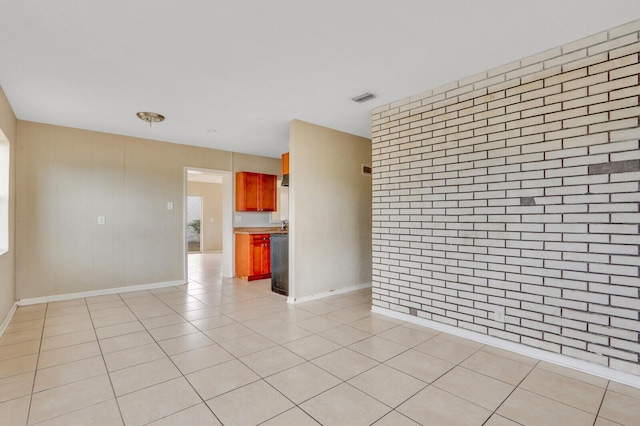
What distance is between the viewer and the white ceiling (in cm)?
204

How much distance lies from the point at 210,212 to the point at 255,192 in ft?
18.5

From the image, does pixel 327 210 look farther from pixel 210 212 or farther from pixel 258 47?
pixel 210 212

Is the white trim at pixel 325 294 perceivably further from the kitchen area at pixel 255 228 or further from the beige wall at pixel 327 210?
the kitchen area at pixel 255 228

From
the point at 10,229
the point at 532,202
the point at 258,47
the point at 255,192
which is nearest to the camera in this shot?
the point at 258,47

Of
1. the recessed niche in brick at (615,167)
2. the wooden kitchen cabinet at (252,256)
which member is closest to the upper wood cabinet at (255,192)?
the wooden kitchen cabinet at (252,256)

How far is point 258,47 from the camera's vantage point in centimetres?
248

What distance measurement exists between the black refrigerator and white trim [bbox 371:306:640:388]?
1.85 metres

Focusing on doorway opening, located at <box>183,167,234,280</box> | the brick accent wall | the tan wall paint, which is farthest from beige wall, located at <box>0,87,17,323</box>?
doorway opening, located at <box>183,167,234,280</box>

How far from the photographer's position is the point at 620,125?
223 cm

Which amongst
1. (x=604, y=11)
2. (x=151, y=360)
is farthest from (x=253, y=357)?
(x=604, y=11)

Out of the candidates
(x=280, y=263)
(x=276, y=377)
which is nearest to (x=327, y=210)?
(x=280, y=263)

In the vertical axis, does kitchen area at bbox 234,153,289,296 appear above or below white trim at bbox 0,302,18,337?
above

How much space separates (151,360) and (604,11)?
4.17 metres

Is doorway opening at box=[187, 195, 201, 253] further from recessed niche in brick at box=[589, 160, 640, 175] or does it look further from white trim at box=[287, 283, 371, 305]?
recessed niche in brick at box=[589, 160, 640, 175]
